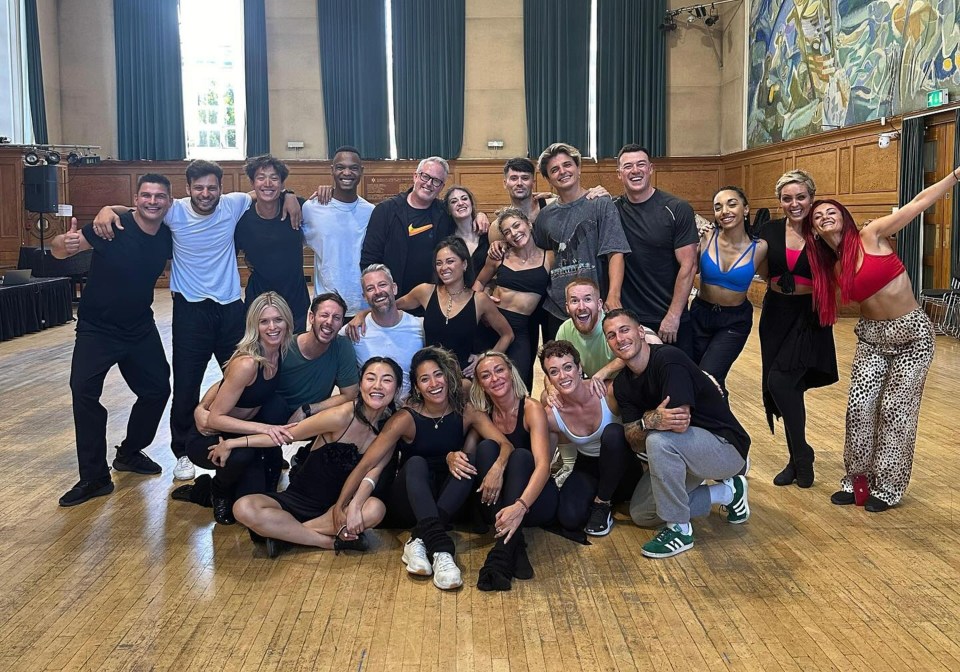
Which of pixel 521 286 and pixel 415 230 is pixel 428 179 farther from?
pixel 521 286

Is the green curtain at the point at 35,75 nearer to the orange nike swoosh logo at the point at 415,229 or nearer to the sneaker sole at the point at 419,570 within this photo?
the orange nike swoosh logo at the point at 415,229

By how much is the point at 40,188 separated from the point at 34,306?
10.9ft

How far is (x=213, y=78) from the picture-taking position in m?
18.1

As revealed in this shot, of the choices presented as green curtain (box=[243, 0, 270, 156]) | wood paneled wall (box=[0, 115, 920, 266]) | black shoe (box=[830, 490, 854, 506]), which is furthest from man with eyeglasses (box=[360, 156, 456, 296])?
green curtain (box=[243, 0, 270, 156])

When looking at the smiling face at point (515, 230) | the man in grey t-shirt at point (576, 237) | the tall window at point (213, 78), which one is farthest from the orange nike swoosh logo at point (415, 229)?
the tall window at point (213, 78)

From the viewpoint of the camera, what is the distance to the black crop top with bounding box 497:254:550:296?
464cm

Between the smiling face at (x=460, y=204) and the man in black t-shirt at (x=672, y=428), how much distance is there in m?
1.26

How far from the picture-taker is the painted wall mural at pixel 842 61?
1050 cm

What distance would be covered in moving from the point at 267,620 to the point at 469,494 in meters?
1.05

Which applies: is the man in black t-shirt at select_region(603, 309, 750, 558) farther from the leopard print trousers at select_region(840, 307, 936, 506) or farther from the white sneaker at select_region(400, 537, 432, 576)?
the white sneaker at select_region(400, 537, 432, 576)

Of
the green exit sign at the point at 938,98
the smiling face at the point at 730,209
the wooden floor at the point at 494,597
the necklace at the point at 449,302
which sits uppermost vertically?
the green exit sign at the point at 938,98

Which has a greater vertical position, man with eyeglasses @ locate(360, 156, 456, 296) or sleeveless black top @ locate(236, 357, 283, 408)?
man with eyeglasses @ locate(360, 156, 456, 296)

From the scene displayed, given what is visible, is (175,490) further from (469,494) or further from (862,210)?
(862,210)

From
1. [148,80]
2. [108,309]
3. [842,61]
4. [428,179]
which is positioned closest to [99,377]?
[108,309]
